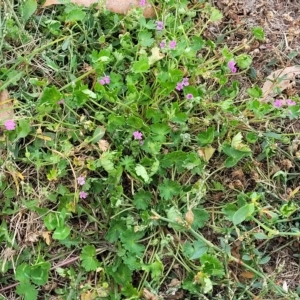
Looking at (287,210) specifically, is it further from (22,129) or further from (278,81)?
(22,129)

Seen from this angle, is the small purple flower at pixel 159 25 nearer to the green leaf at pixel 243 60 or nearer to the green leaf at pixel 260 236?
the green leaf at pixel 243 60

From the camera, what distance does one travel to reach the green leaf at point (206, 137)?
189 centimetres

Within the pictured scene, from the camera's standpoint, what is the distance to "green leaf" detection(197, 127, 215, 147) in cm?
189

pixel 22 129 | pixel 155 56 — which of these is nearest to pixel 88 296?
pixel 22 129

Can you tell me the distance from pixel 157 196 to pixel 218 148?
0.91 feet

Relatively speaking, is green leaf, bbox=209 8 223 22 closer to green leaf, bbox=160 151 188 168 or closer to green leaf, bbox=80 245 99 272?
green leaf, bbox=160 151 188 168

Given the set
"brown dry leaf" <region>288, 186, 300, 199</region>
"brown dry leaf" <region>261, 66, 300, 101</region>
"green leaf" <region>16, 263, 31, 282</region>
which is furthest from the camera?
"brown dry leaf" <region>261, 66, 300, 101</region>

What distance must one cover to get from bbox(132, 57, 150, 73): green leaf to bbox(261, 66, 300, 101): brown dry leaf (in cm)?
48

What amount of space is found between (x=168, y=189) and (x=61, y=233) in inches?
14.9

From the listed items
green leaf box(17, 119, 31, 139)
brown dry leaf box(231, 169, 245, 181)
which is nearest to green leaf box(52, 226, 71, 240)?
green leaf box(17, 119, 31, 139)

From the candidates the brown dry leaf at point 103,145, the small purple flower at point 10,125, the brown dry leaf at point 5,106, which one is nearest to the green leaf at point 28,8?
the brown dry leaf at point 5,106

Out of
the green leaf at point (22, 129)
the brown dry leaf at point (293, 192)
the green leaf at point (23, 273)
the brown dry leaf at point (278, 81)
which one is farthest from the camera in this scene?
the brown dry leaf at point (278, 81)

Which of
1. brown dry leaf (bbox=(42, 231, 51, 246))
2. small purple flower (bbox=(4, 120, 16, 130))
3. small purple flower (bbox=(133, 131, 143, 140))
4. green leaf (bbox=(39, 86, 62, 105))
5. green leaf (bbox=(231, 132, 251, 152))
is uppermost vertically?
green leaf (bbox=(39, 86, 62, 105))

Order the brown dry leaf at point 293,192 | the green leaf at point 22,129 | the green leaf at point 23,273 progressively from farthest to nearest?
the brown dry leaf at point 293,192 → the green leaf at point 22,129 → the green leaf at point 23,273
